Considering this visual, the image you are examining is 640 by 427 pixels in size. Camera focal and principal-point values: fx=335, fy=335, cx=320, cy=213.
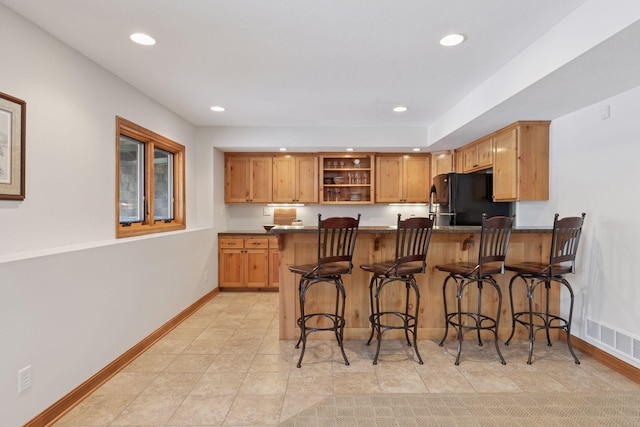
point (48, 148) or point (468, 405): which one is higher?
point (48, 148)

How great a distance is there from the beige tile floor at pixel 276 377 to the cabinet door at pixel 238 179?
2.57 m

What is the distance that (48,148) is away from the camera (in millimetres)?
2258

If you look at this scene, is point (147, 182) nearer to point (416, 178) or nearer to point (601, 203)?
point (416, 178)

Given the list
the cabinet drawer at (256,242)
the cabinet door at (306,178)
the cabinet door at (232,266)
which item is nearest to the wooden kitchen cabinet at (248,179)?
the cabinet door at (306,178)

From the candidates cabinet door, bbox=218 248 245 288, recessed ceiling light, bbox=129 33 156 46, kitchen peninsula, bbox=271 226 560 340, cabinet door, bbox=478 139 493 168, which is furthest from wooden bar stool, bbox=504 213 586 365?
cabinet door, bbox=218 248 245 288

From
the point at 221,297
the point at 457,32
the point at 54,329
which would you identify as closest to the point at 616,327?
the point at 457,32

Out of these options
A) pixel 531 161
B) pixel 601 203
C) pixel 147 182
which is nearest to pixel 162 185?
pixel 147 182

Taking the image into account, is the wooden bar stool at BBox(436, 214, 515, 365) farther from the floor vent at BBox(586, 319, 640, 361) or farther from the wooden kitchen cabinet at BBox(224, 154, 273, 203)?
the wooden kitchen cabinet at BBox(224, 154, 273, 203)

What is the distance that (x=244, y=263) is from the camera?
5129mm

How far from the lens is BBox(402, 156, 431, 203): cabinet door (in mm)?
5453

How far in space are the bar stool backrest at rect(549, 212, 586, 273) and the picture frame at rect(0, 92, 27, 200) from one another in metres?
3.69

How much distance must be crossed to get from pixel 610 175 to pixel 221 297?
15.2 feet

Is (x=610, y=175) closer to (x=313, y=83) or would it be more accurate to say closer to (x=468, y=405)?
(x=468, y=405)

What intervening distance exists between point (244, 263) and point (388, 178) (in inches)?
105
